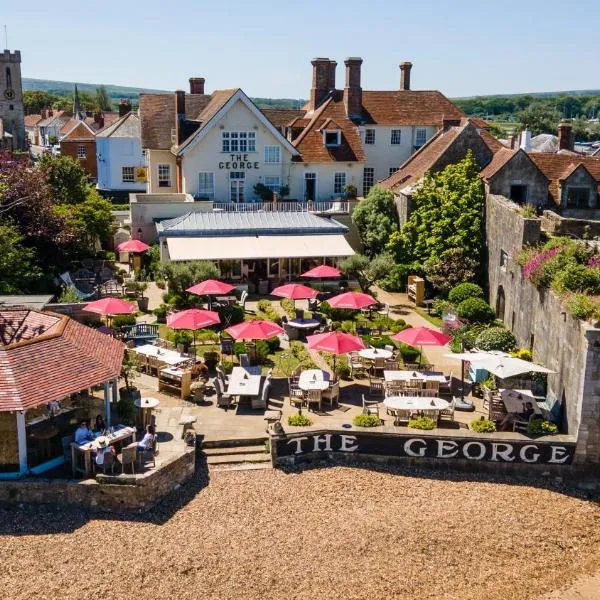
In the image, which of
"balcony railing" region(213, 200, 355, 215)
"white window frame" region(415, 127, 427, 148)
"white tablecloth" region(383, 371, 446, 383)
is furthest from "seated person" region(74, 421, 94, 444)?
"white window frame" region(415, 127, 427, 148)

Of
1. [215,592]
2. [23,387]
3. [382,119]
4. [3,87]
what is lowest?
[215,592]

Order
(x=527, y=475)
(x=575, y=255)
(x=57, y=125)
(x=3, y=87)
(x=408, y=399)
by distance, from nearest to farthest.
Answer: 1. (x=527, y=475)
2. (x=408, y=399)
3. (x=575, y=255)
4. (x=3, y=87)
5. (x=57, y=125)

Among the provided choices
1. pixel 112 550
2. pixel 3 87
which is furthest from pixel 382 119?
pixel 3 87

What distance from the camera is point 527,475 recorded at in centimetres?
2208

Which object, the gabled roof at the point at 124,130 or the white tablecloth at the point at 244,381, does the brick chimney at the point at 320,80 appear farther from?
the white tablecloth at the point at 244,381

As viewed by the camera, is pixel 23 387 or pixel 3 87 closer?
pixel 23 387

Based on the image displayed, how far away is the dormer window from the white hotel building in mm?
67

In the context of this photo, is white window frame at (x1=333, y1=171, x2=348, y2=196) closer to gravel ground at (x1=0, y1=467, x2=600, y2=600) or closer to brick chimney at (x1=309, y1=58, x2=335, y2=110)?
brick chimney at (x1=309, y1=58, x2=335, y2=110)

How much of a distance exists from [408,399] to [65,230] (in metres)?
21.8

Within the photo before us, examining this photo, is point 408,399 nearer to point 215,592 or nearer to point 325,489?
point 325,489

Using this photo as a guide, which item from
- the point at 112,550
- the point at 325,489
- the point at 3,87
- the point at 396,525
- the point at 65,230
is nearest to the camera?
the point at 112,550

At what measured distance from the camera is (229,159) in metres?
46.8

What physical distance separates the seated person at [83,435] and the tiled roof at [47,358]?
3.61 ft

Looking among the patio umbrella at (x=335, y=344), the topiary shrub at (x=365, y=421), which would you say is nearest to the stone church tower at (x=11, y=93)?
the patio umbrella at (x=335, y=344)
